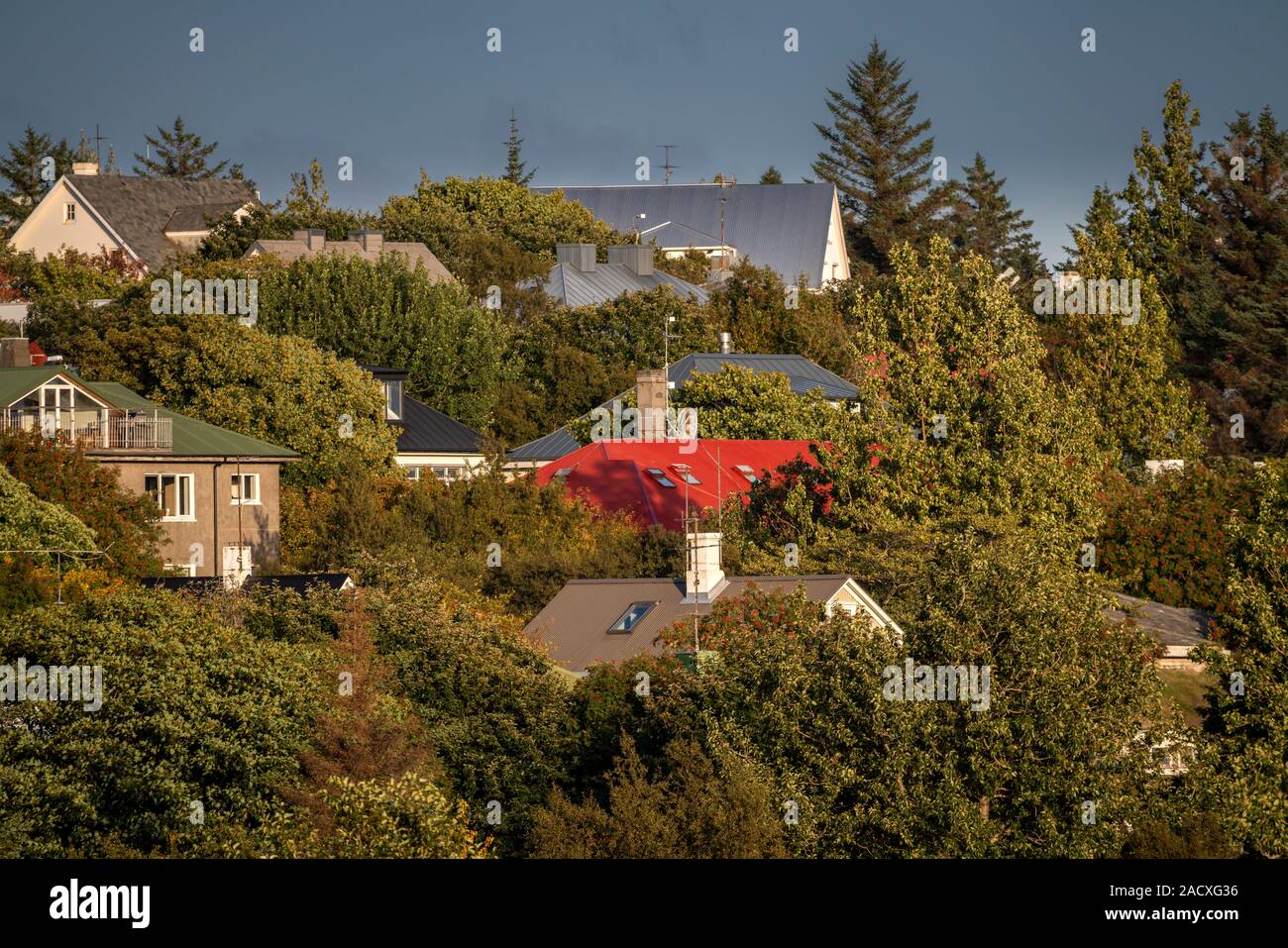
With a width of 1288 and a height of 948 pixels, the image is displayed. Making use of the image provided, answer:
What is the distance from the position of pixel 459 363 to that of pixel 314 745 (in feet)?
162

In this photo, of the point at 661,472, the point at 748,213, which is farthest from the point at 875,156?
the point at 661,472

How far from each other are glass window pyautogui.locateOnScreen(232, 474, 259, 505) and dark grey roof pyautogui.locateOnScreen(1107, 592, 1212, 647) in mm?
21479

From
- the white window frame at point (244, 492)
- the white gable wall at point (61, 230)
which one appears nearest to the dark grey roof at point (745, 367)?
the white window frame at point (244, 492)

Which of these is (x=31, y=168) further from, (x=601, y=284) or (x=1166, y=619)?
(x=1166, y=619)

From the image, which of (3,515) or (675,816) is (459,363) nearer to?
(3,515)

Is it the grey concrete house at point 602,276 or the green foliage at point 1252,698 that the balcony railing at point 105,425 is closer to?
the green foliage at point 1252,698

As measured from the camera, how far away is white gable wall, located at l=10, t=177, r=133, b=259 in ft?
350

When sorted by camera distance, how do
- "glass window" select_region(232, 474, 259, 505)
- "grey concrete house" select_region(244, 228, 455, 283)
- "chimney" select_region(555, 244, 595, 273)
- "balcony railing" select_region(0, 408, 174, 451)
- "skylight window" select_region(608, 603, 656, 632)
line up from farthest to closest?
"chimney" select_region(555, 244, 595, 273)
"grey concrete house" select_region(244, 228, 455, 283)
"glass window" select_region(232, 474, 259, 505)
"balcony railing" select_region(0, 408, 174, 451)
"skylight window" select_region(608, 603, 656, 632)

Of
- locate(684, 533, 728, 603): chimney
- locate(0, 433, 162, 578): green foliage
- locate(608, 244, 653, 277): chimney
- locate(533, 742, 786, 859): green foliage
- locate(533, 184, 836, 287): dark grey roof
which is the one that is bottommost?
locate(533, 742, 786, 859): green foliage

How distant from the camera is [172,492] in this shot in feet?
174

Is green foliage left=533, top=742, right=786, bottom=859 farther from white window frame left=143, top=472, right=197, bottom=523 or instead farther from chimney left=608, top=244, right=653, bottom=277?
chimney left=608, top=244, right=653, bottom=277

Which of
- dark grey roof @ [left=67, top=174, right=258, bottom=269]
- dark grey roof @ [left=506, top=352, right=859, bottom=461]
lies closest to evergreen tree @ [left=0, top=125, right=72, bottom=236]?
dark grey roof @ [left=67, top=174, right=258, bottom=269]

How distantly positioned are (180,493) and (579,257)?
4860cm
